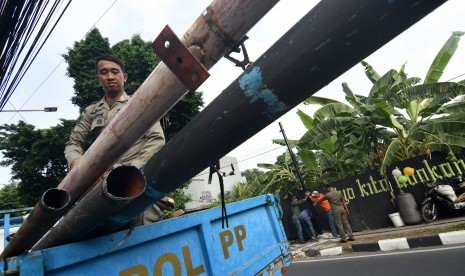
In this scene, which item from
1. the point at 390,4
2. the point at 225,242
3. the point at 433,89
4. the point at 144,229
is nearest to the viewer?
the point at 390,4

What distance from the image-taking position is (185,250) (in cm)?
203

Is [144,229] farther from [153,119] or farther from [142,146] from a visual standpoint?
[153,119]

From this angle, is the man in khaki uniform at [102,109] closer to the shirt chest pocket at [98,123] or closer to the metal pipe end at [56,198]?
the shirt chest pocket at [98,123]

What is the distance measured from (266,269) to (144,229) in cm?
143

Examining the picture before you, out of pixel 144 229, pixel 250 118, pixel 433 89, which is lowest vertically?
pixel 144 229

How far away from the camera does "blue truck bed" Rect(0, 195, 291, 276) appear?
1423 millimetres

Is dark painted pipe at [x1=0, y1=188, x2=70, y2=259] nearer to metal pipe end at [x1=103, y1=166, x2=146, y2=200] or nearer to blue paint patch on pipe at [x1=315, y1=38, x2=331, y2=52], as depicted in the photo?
metal pipe end at [x1=103, y1=166, x2=146, y2=200]

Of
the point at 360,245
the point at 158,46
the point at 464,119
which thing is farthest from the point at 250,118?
the point at 464,119

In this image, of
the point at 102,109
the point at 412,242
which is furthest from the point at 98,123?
the point at 412,242

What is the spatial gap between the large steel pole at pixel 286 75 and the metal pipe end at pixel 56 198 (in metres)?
0.30

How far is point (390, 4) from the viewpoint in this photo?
0.75 metres

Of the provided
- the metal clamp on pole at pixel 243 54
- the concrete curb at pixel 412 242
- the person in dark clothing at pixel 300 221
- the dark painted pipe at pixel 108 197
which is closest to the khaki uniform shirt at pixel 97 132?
the dark painted pipe at pixel 108 197

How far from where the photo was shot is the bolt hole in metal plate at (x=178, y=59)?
979mm

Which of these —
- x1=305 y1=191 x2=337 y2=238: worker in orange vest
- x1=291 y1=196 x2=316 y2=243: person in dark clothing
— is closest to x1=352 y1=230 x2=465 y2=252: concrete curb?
x1=305 y1=191 x2=337 y2=238: worker in orange vest
